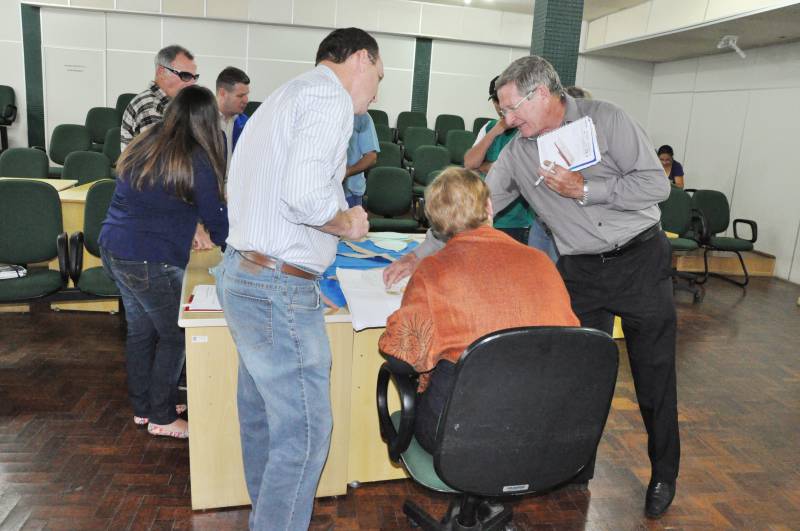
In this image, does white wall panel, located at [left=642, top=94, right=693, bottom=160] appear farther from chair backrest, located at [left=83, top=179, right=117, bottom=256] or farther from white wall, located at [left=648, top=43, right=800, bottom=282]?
chair backrest, located at [left=83, top=179, right=117, bottom=256]

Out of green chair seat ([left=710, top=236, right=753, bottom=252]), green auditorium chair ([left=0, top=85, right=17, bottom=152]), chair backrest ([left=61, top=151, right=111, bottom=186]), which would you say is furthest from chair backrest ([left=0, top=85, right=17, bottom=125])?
green chair seat ([left=710, top=236, right=753, bottom=252])

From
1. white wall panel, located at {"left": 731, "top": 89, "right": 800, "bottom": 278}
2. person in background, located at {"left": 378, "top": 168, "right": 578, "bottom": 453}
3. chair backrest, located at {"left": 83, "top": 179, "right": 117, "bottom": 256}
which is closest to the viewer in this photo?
person in background, located at {"left": 378, "top": 168, "right": 578, "bottom": 453}

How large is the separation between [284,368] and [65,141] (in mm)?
7756

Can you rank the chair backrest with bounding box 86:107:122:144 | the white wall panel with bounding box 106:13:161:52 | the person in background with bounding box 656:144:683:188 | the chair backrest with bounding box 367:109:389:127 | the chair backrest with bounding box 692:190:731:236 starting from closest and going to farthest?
the chair backrest with bounding box 692:190:731:236 → the person in background with bounding box 656:144:683:188 → the chair backrest with bounding box 86:107:122:144 → the white wall panel with bounding box 106:13:161:52 → the chair backrest with bounding box 367:109:389:127

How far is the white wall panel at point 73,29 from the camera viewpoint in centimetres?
912

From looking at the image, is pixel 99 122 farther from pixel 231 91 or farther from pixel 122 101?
pixel 231 91

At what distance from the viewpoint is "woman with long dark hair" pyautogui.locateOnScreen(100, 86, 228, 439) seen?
94.2 inches

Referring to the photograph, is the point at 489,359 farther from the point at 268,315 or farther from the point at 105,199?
the point at 105,199

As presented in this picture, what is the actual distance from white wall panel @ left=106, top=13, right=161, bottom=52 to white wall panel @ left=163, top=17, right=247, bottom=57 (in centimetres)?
18

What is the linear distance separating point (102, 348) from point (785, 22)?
23.6ft

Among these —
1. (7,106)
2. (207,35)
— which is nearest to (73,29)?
(7,106)

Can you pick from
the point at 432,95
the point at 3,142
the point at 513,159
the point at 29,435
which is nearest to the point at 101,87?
the point at 3,142

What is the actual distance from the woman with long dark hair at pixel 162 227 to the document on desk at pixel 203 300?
0.20 m

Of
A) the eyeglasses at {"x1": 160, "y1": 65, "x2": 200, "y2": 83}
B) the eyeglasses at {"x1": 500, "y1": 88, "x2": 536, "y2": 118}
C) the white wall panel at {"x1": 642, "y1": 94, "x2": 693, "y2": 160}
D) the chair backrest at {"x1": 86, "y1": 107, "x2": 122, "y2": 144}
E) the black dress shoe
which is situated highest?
the white wall panel at {"x1": 642, "y1": 94, "x2": 693, "y2": 160}
